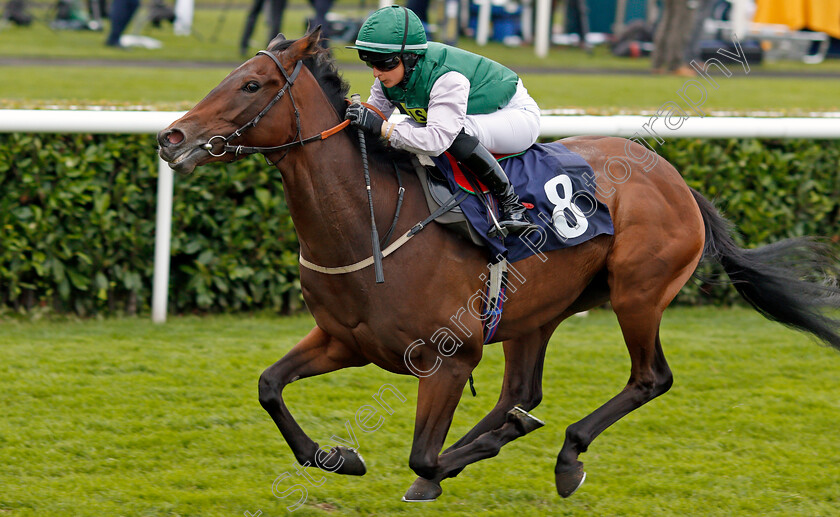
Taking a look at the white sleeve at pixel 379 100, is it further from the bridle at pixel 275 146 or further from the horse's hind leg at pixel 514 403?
the horse's hind leg at pixel 514 403

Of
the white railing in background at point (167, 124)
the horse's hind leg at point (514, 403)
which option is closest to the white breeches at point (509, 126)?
the horse's hind leg at point (514, 403)

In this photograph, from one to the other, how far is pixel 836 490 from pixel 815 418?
0.83m

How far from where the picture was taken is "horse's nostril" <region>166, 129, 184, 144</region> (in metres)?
2.93

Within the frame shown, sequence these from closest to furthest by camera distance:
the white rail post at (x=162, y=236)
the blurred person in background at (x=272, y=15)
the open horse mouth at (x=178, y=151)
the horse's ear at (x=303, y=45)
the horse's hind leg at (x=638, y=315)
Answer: the open horse mouth at (x=178, y=151) < the horse's ear at (x=303, y=45) < the horse's hind leg at (x=638, y=315) < the white rail post at (x=162, y=236) < the blurred person in background at (x=272, y=15)

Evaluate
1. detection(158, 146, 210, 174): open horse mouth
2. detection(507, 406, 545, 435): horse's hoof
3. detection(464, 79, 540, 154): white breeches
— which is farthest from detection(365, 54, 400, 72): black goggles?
detection(507, 406, 545, 435): horse's hoof

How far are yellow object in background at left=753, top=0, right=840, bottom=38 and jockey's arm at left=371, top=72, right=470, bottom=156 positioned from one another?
12.0 meters

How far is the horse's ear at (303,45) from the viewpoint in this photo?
10.3 ft

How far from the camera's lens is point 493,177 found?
3457 mm

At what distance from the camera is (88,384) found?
15.8ft

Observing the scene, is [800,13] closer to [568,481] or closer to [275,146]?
[568,481]

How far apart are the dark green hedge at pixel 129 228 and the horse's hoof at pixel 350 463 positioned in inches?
94.5

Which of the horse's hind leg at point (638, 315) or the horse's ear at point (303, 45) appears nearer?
the horse's ear at point (303, 45)

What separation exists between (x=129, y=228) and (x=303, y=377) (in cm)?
253

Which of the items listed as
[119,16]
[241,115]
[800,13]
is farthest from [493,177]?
[800,13]
